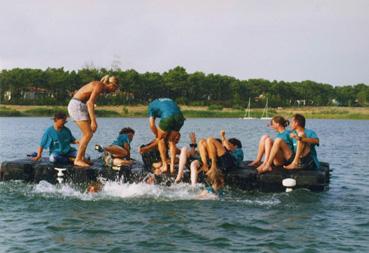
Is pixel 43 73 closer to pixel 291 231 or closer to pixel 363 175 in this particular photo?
pixel 363 175

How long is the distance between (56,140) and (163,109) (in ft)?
10.1

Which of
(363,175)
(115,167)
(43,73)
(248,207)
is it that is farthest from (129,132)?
(43,73)

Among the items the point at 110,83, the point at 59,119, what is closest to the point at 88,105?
the point at 110,83

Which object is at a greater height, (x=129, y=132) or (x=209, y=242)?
(x=129, y=132)

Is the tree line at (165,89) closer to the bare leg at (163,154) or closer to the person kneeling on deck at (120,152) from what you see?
the person kneeling on deck at (120,152)

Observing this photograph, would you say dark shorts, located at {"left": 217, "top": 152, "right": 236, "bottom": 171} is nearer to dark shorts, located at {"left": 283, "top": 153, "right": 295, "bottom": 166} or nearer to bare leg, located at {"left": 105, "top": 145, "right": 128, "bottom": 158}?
dark shorts, located at {"left": 283, "top": 153, "right": 295, "bottom": 166}

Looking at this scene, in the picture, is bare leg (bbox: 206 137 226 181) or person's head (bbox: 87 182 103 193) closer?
bare leg (bbox: 206 137 226 181)

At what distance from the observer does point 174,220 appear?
1055cm

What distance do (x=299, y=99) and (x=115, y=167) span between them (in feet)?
429

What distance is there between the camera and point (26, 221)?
1046cm

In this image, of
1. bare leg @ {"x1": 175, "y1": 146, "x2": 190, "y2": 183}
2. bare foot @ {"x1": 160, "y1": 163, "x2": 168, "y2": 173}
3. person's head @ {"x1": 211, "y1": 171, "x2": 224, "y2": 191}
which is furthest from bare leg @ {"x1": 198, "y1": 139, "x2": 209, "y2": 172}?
bare foot @ {"x1": 160, "y1": 163, "x2": 168, "y2": 173}

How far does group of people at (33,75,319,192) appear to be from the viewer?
12711mm

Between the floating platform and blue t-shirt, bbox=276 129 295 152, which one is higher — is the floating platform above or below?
below

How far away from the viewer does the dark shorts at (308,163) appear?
13.5m
